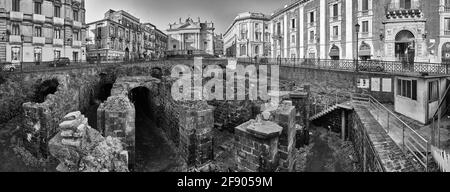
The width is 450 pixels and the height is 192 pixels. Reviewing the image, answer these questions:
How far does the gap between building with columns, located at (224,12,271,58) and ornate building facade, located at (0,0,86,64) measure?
35.4 metres

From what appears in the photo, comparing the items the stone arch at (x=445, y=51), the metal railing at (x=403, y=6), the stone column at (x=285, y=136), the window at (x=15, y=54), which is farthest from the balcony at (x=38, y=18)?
the stone arch at (x=445, y=51)

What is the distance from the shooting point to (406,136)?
9.28 m

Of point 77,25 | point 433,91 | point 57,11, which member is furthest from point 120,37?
point 433,91

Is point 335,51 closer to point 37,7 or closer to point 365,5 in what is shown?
point 365,5

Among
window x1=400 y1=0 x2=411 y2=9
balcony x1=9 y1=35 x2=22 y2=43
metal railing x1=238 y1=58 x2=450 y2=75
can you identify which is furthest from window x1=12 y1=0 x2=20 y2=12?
window x1=400 y1=0 x2=411 y2=9

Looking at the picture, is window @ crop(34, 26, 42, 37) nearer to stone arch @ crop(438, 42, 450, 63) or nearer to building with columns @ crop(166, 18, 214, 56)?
building with columns @ crop(166, 18, 214, 56)

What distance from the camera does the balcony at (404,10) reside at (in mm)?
24188

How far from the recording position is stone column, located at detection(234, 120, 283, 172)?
7.29 m

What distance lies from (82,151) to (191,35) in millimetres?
62514

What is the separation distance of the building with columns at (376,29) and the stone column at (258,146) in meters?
21.2

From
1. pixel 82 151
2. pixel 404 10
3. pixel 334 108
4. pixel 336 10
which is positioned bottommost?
pixel 82 151
